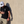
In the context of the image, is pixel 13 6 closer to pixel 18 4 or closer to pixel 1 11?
A: pixel 18 4

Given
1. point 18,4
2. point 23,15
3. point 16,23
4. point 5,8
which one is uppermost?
point 18,4

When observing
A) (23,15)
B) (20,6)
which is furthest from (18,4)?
(23,15)

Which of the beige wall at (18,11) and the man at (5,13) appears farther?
the beige wall at (18,11)

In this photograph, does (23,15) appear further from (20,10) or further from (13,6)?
(13,6)

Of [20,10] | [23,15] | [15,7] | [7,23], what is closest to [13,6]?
[15,7]

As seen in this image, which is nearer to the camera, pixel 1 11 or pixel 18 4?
pixel 1 11

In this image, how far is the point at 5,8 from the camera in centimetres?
48

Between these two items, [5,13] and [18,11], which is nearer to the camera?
[5,13]

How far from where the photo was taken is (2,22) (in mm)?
544

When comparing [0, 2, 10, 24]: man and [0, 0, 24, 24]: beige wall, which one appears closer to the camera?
[0, 2, 10, 24]: man

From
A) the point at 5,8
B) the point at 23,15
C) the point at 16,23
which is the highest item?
the point at 5,8

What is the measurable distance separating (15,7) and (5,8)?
33 cm

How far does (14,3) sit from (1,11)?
1.26 ft

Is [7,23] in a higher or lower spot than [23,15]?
lower
